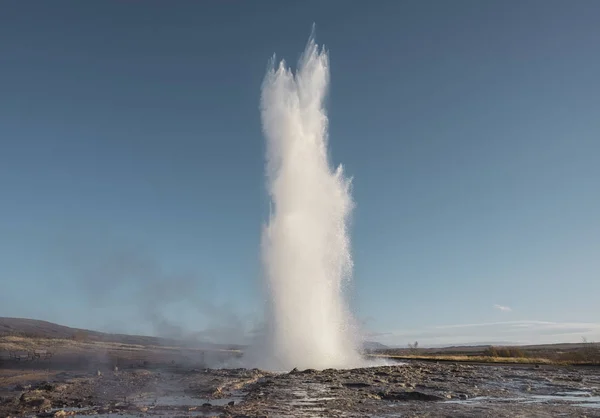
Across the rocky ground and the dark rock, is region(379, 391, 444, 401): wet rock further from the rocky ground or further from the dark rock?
the dark rock

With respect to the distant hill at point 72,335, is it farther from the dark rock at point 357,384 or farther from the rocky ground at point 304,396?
the dark rock at point 357,384

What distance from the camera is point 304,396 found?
55.8ft

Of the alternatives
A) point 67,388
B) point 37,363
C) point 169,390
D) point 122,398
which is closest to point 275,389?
point 169,390

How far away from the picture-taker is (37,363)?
3466 centimetres

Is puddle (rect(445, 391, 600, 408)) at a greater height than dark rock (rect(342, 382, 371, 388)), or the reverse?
dark rock (rect(342, 382, 371, 388))

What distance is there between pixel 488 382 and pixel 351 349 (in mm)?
12354

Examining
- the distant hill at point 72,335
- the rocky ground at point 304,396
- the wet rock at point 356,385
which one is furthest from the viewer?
the distant hill at point 72,335


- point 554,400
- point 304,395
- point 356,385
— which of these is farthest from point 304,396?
point 554,400

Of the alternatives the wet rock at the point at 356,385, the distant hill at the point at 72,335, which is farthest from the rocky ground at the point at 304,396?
the distant hill at the point at 72,335

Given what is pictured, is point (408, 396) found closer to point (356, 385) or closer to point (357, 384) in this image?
point (356, 385)

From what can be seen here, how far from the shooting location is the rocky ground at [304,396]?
545 inches

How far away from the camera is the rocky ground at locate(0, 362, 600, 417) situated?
13.8 metres

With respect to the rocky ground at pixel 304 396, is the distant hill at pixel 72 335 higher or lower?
higher

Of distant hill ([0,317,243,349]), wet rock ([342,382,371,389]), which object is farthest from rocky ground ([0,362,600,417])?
distant hill ([0,317,243,349])
